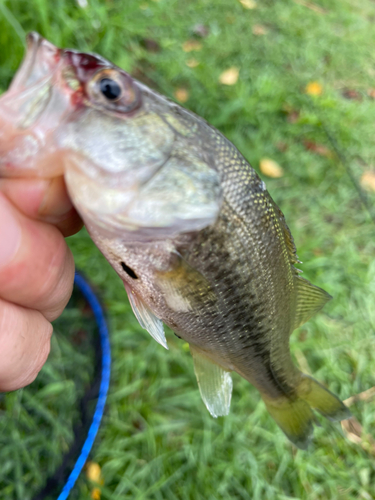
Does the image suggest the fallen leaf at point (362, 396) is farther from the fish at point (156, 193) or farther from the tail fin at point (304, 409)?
the fish at point (156, 193)

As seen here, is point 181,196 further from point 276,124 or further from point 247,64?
point 247,64

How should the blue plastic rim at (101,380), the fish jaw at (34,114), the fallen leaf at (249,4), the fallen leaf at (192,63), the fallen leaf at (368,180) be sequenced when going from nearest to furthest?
the fish jaw at (34,114) → the blue plastic rim at (101,380) → the fallen leaf at (368,180) → the fallen leaf at (192,63) → the fallen leaf at (249,4)

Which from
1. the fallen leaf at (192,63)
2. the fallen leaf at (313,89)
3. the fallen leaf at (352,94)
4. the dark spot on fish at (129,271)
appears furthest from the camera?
the fallen leaf at (352,94)

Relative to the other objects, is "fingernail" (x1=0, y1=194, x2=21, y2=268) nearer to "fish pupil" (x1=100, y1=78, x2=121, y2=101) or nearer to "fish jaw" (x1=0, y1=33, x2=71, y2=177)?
"fish jaw" (x1=0, y1=33, x2=71, y2=177)

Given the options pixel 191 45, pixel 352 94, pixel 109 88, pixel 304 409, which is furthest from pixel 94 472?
pixel 352 94

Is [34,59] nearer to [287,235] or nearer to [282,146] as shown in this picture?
[287,235]

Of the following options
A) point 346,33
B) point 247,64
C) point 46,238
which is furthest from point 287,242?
point 346,33

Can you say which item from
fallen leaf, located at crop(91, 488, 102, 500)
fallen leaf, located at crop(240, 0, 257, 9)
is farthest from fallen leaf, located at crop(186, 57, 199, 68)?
fallen leaf, located at crop(91, 488, 102, 500)

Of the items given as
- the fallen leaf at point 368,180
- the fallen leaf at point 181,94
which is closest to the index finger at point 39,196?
the fallen leaf at point 181,94
